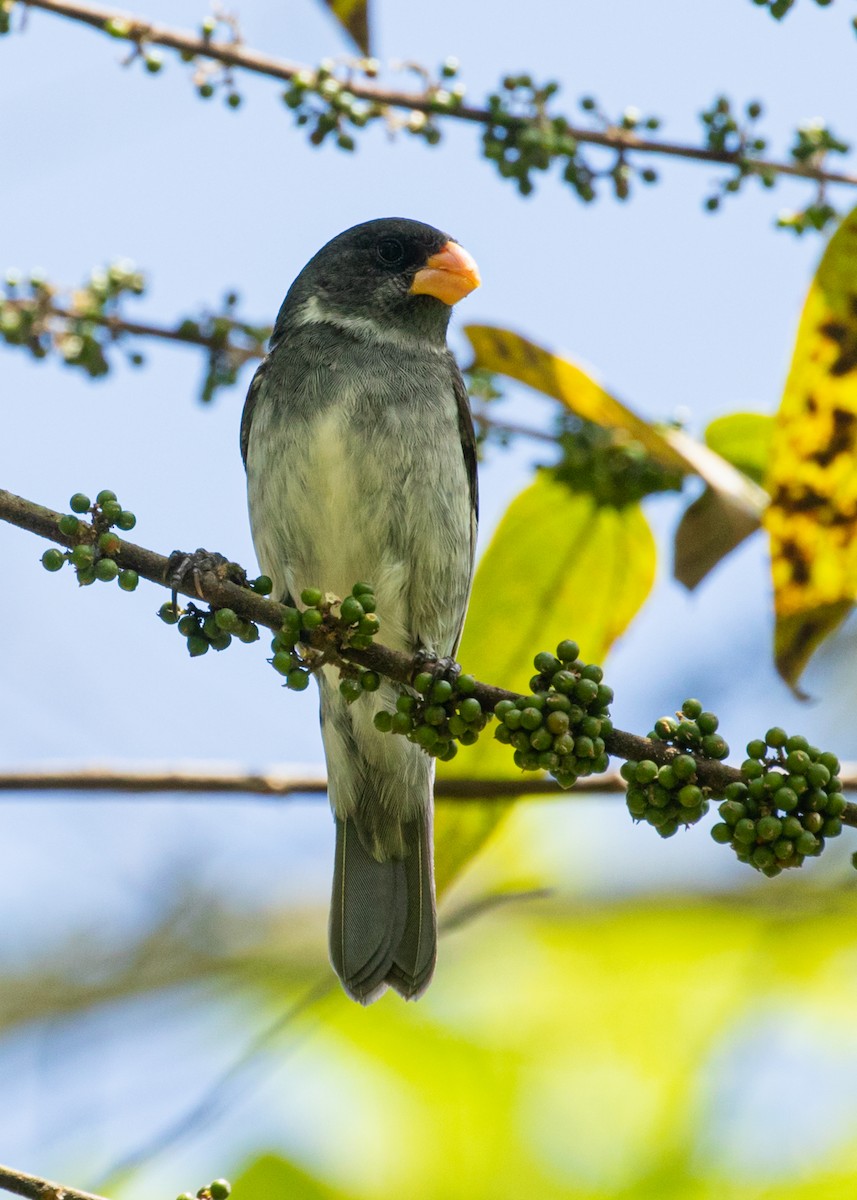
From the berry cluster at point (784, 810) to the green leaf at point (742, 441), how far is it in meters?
1.74

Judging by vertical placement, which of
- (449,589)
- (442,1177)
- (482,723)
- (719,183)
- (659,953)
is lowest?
(442,1177)

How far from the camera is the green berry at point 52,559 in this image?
2.21m

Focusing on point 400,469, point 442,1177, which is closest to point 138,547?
point 400,469

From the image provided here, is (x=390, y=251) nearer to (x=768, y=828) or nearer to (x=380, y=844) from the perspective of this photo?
(x=380, y=844)

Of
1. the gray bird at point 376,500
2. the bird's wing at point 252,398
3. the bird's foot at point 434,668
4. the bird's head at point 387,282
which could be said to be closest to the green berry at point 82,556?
the bird's foot at point 434,668

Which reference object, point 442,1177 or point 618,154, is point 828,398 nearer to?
point 618,154

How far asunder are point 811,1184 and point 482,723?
177cm

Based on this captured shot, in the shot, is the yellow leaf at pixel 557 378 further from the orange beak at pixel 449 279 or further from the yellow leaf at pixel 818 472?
the orange beak at pixel 449 279

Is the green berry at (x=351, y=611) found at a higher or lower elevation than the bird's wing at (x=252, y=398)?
lower

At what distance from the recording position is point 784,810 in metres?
2.08

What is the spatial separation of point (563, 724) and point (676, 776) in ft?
0.62

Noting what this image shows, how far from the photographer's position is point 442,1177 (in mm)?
3561

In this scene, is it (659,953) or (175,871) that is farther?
(175,871)

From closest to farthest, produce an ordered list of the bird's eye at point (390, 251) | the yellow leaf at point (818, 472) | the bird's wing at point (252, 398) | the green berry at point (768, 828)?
the green berry at point (768, 828) → the yellow leaf at point (818, 472) → the bird's wing at point (252, 398) → the bird's eye at point (390, 251)
